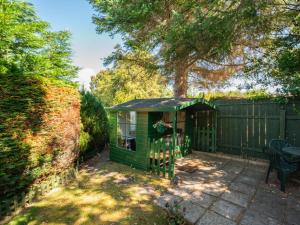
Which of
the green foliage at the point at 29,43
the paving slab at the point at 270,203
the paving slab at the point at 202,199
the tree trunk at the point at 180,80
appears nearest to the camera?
the paving slab at the point at 270,203

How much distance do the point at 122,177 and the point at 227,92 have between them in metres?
9.76

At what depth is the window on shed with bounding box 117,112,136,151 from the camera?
6154 mm

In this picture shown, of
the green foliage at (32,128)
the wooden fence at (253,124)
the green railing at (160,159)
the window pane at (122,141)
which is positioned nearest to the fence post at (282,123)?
the wooden fence at (253,124)

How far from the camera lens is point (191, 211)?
3.38m

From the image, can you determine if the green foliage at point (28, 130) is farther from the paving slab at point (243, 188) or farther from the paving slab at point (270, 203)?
the paving slab at point (270, 203)

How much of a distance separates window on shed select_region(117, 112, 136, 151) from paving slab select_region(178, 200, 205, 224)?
2951mm

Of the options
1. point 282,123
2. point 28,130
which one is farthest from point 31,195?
point 282,123

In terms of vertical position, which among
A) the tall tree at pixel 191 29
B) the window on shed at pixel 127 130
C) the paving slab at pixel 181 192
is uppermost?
the tall tree at pixel 191 29

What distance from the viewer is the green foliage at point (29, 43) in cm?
922

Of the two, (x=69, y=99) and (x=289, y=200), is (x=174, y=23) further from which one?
(x=289, y=200)

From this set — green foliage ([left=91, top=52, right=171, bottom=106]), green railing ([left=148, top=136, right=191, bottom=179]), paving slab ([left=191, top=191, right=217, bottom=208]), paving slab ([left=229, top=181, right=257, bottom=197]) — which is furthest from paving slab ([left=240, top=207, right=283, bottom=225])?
green foliage ([left=91, top=52, right=171, bottom=106])

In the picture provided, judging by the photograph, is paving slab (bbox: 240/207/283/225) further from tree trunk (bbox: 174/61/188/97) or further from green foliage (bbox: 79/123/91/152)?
tree trunk (bbox: 174/61/188/97)

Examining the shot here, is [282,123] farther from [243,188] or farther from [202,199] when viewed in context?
[202,199]

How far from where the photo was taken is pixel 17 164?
12.0 ft
